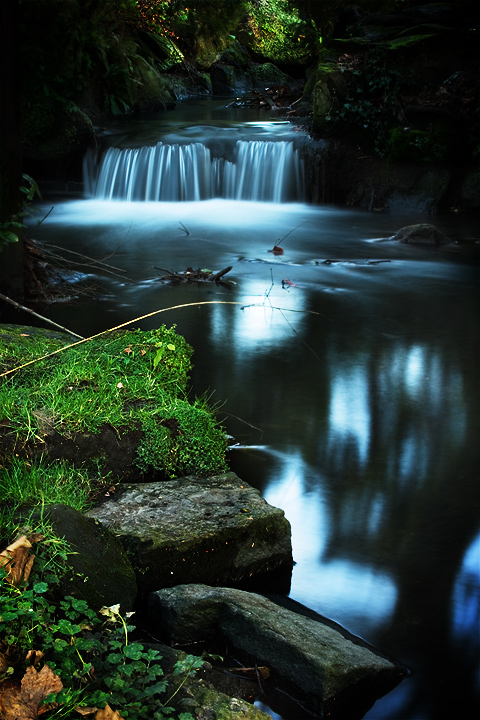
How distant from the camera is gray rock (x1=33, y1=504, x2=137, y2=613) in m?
2.69

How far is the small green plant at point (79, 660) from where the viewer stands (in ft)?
7.06

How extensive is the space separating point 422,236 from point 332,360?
5.33 metres

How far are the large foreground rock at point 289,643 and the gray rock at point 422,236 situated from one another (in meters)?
8.49

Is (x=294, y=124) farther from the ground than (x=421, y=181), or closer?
farther from the ground

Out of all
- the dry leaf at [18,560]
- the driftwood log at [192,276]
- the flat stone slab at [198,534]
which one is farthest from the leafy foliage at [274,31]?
the dry leaf at [18,560]

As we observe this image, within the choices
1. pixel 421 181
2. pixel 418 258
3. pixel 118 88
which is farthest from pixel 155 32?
pixel 418 258

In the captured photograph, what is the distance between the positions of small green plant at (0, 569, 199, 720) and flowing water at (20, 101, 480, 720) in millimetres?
938

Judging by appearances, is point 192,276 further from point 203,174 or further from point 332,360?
point 203,174

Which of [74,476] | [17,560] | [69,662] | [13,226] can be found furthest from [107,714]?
[13,226]

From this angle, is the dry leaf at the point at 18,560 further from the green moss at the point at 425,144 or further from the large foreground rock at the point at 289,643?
the green moss at the point at 425,144

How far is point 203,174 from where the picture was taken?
13695 mm

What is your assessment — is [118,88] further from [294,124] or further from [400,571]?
[400,571]

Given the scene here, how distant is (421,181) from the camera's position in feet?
43.0

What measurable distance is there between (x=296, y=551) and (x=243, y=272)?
5.70 metres
